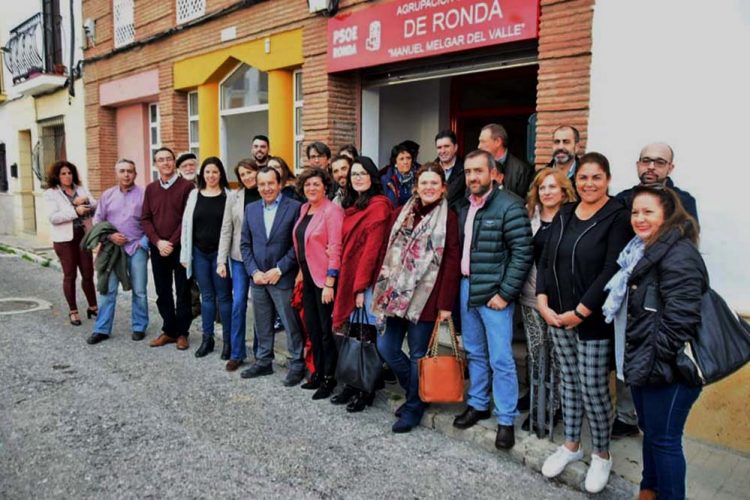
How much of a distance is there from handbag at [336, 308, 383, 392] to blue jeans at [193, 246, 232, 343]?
5.27 feet

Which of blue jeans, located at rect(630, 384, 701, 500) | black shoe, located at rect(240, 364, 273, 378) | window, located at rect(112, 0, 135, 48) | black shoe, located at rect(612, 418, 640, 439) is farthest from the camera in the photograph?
window, located at rect(112, 0, 135, 48)

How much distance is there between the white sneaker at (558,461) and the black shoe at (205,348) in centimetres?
350

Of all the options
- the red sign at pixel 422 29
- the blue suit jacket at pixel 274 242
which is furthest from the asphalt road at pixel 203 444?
the red sign at pixel 422 29

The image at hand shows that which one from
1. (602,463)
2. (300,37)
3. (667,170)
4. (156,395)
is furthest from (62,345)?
(667,170)

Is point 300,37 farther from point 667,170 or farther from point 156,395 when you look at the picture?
point 667,170

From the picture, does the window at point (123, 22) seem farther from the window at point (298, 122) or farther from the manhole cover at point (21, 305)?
the manhole cover at point (21, 305)

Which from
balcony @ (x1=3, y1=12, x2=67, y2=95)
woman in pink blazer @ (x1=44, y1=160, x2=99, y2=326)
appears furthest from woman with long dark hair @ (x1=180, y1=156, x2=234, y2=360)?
balcony @ (x1=3, y1=12, x2=67, y2=95)

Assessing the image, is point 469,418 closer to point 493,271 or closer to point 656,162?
point 493,271

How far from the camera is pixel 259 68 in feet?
27.6

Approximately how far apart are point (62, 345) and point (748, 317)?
6.17m

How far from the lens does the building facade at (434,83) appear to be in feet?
13.4

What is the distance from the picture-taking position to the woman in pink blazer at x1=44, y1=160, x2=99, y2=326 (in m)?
6.65

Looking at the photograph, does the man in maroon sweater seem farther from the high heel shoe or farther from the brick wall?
the brick wall

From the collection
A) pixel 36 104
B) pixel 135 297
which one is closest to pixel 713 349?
pixel 135 297
